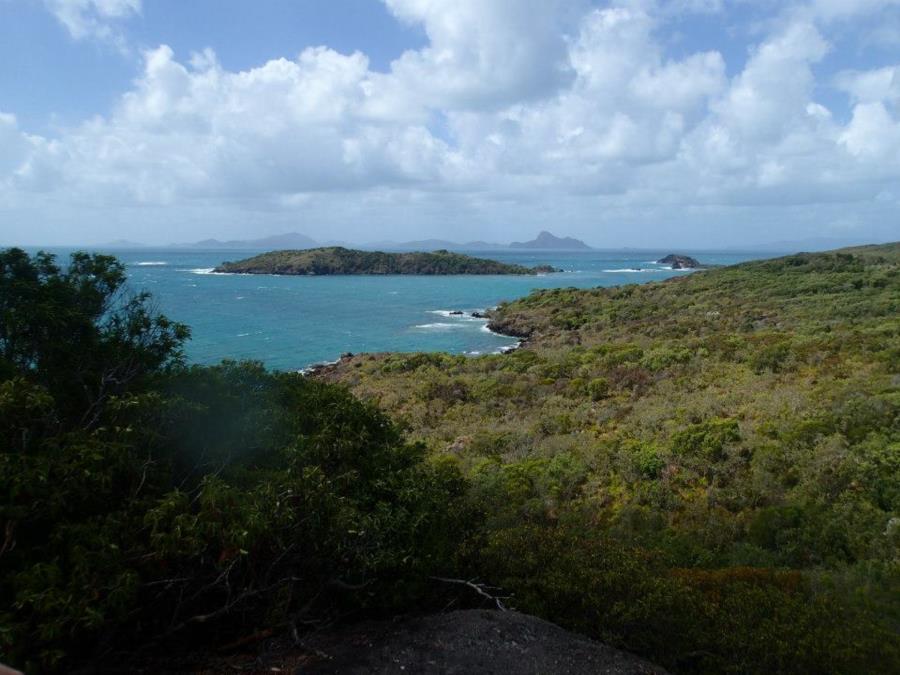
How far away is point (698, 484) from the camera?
14.4 metres

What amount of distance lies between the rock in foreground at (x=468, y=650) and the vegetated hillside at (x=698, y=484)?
0.62 meters

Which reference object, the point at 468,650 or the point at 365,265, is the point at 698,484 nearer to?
the point at 468,650

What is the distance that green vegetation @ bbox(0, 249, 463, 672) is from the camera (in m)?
5.52

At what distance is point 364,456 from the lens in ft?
33.1

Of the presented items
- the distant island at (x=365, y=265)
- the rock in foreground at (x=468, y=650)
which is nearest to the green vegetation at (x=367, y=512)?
the rock in foreground at (x=468, y=650)

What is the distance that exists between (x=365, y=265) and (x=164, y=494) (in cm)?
15268

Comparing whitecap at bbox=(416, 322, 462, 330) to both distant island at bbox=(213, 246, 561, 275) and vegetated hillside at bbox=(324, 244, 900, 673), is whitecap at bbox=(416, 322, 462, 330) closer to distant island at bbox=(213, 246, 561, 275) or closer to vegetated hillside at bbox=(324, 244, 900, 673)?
vegetated hillside at bbox=(324, 244, 900, 673)

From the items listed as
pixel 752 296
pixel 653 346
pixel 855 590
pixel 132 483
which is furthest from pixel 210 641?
pixel 752 296

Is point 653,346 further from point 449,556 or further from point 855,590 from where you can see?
point 449,556

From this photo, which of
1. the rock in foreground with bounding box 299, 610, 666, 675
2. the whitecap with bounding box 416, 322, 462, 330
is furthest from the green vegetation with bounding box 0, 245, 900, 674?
the whitecap with bounding box 416, 322, 462, 330

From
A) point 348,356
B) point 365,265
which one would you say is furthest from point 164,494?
point 365,265

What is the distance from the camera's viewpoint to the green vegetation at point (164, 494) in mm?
5516

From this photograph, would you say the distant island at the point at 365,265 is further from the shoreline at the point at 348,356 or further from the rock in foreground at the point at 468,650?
the rock in foreground at the point at 468,650

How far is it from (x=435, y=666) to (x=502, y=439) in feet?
44.3
